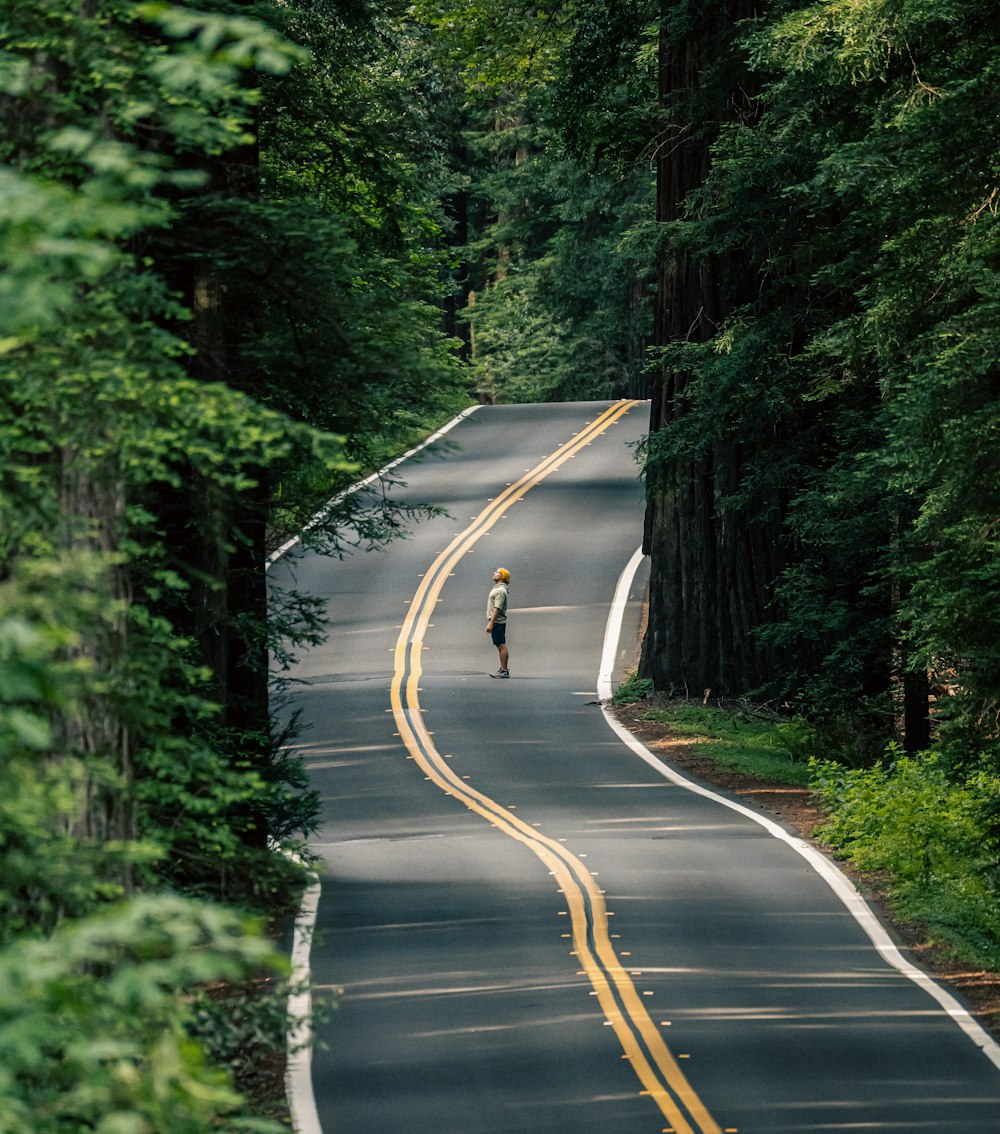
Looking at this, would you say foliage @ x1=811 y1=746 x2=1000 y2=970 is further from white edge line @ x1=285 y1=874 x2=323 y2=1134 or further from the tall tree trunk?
the tall tree trunk

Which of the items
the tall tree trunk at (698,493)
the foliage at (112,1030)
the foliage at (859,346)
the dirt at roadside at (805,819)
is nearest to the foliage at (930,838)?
the dirt at roadside at (805,819)

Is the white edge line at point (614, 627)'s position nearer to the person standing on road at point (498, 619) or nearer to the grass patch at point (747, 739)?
the person standing on road at point (498, 619)

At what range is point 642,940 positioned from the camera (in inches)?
617

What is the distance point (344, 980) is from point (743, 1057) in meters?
3.51

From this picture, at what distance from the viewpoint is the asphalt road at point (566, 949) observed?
11781 millimetres

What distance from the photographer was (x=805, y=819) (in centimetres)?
2112

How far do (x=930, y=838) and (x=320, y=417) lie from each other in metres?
8.97

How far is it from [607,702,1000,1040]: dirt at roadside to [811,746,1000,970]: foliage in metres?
0.17

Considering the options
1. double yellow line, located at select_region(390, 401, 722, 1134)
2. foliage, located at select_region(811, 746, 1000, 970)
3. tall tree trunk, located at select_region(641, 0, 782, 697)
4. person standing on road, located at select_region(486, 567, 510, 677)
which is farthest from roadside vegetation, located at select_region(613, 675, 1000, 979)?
person standing on road, located at select_region(486, 567, 510, 677)

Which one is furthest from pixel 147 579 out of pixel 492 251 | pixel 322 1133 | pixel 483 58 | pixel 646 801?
pixel 492 251

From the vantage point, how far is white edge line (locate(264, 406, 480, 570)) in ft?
49.6

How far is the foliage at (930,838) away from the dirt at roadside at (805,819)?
0.17m

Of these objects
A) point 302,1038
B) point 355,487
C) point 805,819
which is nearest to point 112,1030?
point 302,1038

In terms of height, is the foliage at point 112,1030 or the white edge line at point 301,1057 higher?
the foliage at point 112,1030
